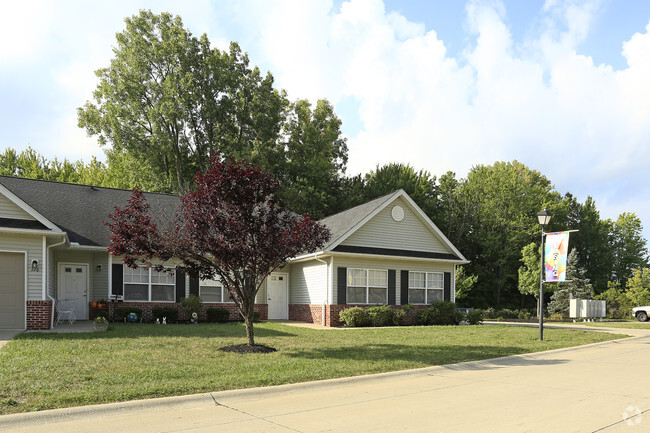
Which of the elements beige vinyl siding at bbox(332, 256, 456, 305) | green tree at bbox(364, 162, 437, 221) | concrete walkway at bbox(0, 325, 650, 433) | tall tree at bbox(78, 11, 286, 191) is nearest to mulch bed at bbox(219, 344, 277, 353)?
concrete walkway at bbox(0, 325, 650, 433)

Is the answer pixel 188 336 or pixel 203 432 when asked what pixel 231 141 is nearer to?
pixel 188 336

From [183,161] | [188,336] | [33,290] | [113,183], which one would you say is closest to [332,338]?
[188,336]

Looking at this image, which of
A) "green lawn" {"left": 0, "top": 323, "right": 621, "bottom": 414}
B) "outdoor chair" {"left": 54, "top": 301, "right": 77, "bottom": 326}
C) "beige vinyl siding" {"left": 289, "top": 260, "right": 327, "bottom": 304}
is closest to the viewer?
"green lawn" {"left": 0, "top": 323, "right": 621, "bottom": 414}

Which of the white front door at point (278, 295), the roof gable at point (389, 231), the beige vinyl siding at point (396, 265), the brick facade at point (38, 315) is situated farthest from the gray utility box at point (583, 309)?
the brick facade at point (38, 315)

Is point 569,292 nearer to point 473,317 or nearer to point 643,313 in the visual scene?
point 643,313

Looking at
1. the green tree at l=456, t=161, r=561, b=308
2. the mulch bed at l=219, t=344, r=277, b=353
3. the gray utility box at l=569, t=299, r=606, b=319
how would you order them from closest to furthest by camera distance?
the mulch bed at l=219, t=344, r=277, b=353 < the gray utility box at l=569, t=299, r=606, b=319 < the green tree at l=456, t=161, r=561, b=308

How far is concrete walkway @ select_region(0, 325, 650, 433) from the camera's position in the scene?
5965 mm

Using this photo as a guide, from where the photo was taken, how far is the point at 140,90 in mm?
36562

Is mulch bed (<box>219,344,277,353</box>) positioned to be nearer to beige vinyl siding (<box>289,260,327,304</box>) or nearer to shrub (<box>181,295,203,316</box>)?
shrub (<box>181,295,203,316</box>)

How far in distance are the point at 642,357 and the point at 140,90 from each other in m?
34.6

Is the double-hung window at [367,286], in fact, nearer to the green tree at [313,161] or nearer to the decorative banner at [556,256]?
the decorative banner at [556,256]

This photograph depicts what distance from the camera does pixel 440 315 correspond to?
2303 centimetres

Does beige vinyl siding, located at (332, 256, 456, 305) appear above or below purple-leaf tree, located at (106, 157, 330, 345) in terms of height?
below

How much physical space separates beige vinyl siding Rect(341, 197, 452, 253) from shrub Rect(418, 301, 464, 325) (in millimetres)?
2723
